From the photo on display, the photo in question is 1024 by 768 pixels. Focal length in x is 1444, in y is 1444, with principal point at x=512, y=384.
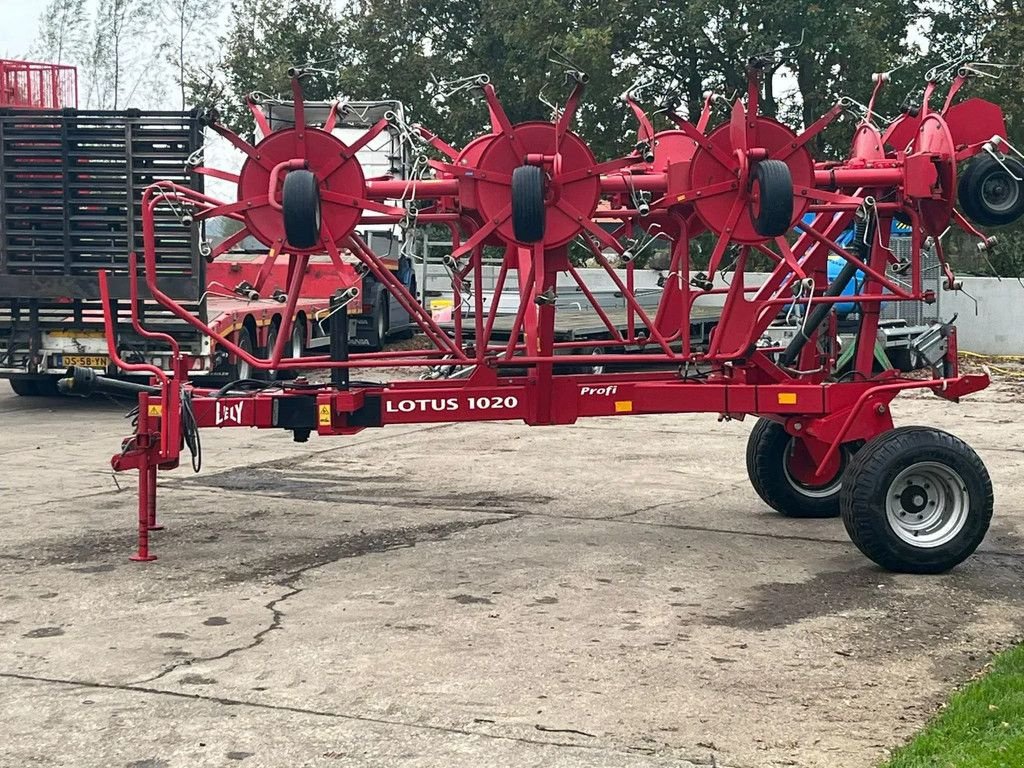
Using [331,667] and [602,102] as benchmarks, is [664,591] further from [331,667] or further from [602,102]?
[602,102]

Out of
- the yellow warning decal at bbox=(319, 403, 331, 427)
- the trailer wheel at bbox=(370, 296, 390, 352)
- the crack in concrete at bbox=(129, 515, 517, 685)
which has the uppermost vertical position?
the trailer wheel at bbox=(370, 296, 390, 352)

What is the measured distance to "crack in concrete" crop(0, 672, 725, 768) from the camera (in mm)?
5184

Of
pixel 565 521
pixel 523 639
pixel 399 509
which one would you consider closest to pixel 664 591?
pixel 523 639

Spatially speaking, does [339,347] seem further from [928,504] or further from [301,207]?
[928,504]

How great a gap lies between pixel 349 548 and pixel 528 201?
2.47 meters

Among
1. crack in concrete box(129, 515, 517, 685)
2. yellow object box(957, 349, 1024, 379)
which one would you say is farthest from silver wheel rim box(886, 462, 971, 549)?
yellow object box(957, 349, 1024, 379)

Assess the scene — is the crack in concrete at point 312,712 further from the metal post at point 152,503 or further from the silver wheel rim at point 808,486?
the silver wheel rim at point 808,486

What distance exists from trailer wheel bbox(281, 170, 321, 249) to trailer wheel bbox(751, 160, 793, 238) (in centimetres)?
238

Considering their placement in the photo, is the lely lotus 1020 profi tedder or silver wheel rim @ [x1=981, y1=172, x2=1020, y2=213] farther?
silver wheel rim @ [x1=981, y1=172, x2=1020, y2=213]

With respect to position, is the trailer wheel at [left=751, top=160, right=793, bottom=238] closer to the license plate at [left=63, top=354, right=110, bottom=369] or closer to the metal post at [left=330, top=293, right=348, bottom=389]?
the metal post at [left=330, top=293, right=348, bottom=389]

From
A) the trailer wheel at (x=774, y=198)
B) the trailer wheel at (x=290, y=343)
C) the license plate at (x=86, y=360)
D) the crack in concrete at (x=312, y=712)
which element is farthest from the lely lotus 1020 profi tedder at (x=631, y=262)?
the trailer wheel at (x=290, y=343)

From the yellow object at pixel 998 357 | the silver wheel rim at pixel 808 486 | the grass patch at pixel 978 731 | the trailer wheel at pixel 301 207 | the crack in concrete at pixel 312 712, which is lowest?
the crack in concrete at pixel 312 712

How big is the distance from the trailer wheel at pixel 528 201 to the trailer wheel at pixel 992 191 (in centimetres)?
257

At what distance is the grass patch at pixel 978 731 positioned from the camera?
192 inches
